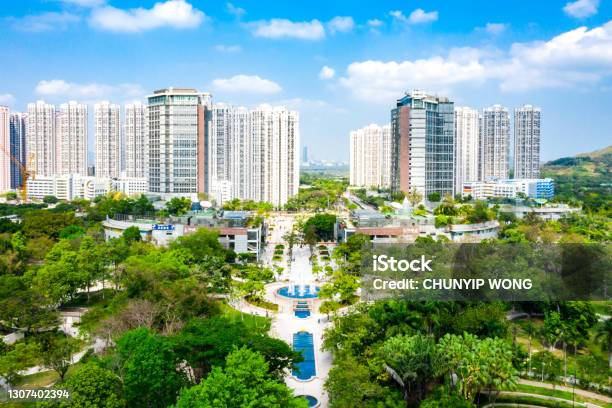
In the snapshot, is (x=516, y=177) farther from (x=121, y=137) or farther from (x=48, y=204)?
(x=48, y=204)

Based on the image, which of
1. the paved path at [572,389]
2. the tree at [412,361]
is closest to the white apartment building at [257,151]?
the paved path at [572,389]

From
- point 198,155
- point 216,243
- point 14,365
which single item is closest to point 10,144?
point 198,155

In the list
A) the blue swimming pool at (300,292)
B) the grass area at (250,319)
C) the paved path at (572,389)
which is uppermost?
the grass area at (250,319)

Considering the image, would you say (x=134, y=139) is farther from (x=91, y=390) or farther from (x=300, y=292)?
(x=91, y=390)

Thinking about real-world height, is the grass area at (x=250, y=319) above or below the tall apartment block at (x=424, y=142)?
below

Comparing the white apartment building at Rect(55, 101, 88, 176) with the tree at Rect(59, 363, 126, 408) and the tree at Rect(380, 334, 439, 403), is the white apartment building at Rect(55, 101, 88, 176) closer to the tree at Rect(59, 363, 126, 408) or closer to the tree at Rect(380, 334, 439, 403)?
the tree at Rect(59, 363, 126, 408)

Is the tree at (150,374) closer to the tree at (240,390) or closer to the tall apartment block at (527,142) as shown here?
the tree at (240,390)
